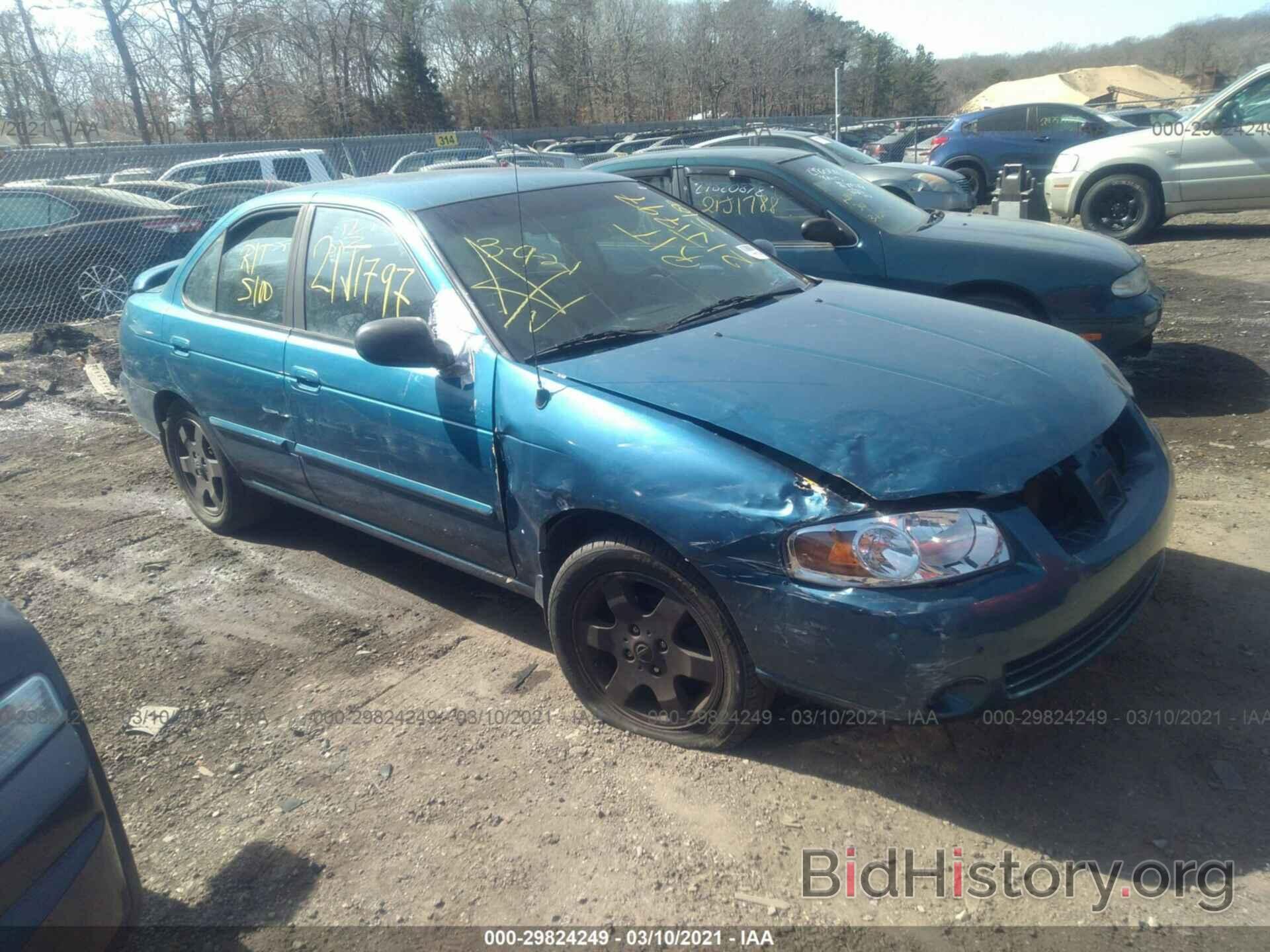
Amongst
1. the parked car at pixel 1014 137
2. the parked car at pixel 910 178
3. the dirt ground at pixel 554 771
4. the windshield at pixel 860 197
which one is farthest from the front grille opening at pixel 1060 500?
the parked car at pixel 1014 137

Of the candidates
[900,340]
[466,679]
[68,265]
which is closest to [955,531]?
[900,340]

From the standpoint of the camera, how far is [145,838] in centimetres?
281

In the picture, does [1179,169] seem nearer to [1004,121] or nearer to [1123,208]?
[1123,208]

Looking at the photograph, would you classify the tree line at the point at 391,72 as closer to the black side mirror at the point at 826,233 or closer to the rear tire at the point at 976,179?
the rear tire at the point at 976,179

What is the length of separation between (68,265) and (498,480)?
9251mm

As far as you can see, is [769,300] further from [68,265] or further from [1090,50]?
[1090,50]

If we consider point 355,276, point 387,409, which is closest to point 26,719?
point 387,409

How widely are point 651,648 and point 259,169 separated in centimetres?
1360

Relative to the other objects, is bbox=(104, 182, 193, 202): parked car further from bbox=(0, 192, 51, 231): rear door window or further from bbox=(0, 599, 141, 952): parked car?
bbox=(0, 599, 141, 952): parked car

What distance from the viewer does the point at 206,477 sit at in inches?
190

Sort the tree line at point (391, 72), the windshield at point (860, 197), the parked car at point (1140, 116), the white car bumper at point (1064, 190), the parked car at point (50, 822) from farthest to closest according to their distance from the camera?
the tree line at point (391, 72), the parked car at point (1140, 116), the white car bumper at point (1064, 190), the windshield at point (860, 197), the parked car at point (50, 822)

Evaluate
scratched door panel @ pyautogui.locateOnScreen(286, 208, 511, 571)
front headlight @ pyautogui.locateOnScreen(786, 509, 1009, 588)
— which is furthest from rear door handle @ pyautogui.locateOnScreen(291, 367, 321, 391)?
front headlight @ pyautogui.locateOnScreen(786, 509, 1009, 588)

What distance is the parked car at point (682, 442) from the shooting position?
2404mm

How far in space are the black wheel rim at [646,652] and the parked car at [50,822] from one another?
1384 millimetres
